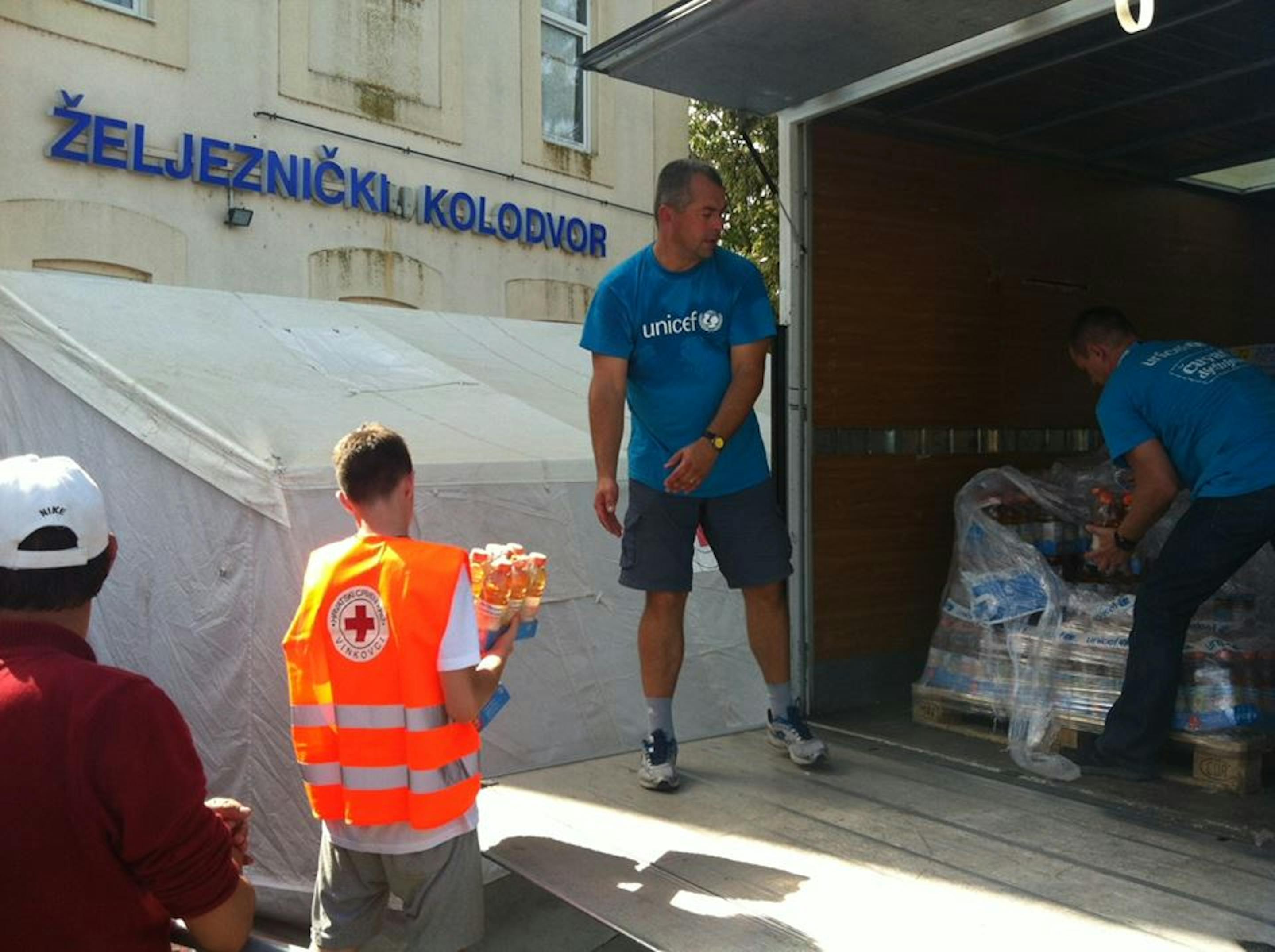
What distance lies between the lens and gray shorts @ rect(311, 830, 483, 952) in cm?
260

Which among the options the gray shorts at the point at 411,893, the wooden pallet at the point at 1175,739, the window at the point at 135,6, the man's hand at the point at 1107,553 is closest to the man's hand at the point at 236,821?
the gray shorts at the point at 411,893

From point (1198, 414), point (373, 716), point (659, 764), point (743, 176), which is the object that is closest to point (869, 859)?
point (659, 764)

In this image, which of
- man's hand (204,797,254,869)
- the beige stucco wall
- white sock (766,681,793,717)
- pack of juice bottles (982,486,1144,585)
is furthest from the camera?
the beige stucco wall

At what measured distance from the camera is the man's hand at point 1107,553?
3814 mm

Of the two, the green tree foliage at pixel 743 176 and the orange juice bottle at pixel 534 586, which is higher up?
the green tree foliage at pixel 743 176

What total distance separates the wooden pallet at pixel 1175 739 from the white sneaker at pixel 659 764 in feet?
3.99

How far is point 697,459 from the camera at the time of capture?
3.30 meters

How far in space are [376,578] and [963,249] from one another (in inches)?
132

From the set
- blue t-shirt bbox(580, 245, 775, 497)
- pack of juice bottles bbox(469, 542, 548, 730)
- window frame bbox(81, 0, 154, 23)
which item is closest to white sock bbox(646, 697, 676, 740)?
blue t-shirt bbox(580, 245, 775, 497)

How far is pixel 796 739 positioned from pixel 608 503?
946 mm

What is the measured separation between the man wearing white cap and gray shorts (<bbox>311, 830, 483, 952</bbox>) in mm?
962

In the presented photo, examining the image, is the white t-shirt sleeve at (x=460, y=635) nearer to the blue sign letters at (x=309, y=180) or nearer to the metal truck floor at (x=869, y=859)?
the metal truck floor at (x=869, y=859)

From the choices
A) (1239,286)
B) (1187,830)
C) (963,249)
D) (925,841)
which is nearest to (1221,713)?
(1187,830)

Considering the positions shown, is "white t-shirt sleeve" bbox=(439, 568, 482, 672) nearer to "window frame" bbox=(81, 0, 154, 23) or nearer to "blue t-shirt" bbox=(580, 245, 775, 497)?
"blue t-shirt" bbox=(580, 245, 775, 497)
